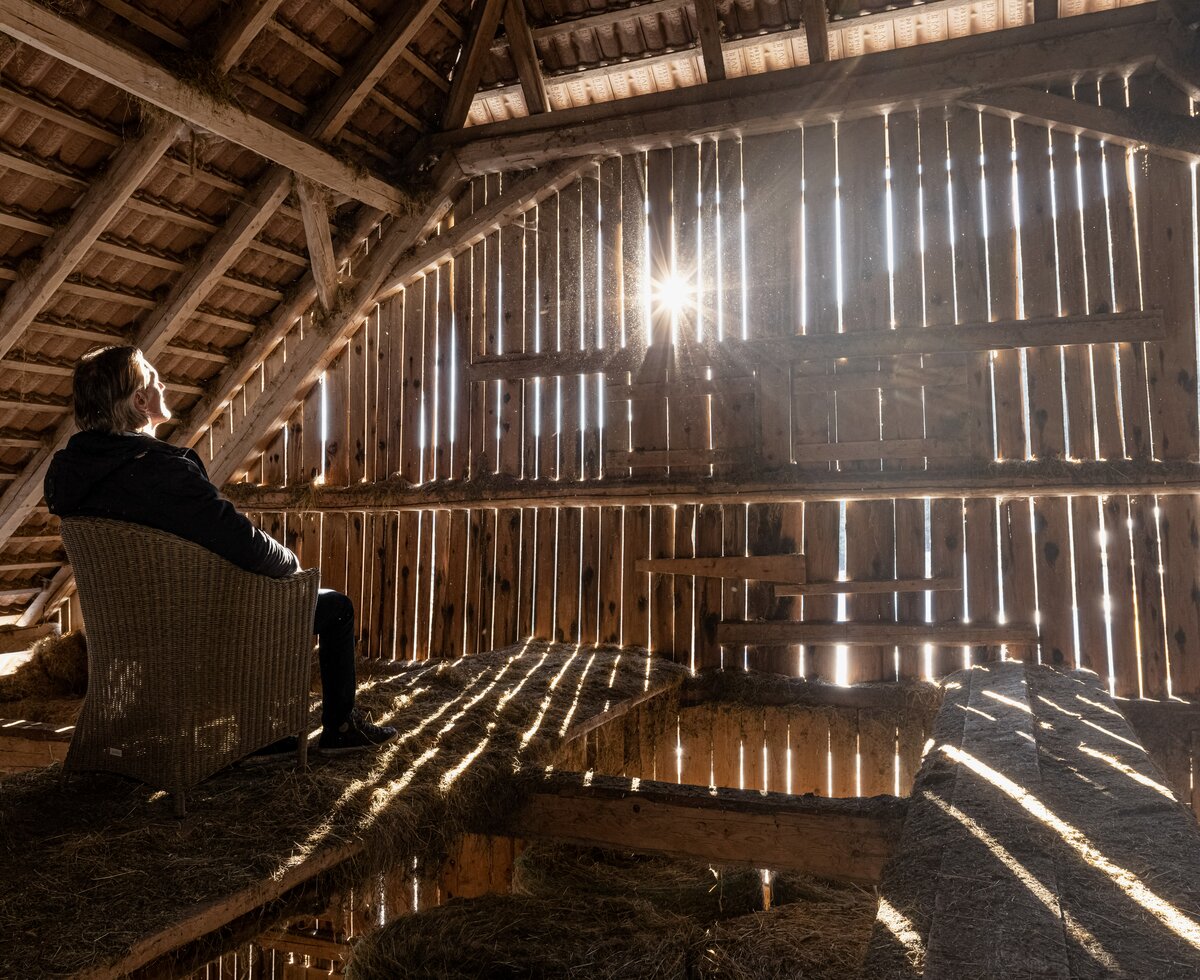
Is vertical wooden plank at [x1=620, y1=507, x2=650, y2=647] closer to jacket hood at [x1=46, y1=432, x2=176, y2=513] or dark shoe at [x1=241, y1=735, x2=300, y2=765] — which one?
dark shoe at [x1=241, y1=735, x2=300, y2=765]

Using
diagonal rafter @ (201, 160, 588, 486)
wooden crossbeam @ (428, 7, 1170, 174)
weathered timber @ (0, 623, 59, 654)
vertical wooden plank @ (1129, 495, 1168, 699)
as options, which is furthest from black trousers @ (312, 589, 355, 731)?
weathered timber @ (0, 623, 59, 654)

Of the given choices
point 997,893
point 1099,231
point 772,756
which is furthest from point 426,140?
point 997,893

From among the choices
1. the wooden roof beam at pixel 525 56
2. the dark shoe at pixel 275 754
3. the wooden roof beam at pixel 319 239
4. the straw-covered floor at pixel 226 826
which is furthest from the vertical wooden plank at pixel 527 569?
the dark shoe at pixel 275 754

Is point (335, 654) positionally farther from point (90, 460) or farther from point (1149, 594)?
point (1149, 594)

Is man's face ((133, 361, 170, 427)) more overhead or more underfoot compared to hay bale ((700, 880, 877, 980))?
more overhead

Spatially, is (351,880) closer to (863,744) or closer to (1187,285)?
(863,744)

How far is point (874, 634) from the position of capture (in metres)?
4.62

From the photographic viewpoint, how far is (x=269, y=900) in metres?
1.78

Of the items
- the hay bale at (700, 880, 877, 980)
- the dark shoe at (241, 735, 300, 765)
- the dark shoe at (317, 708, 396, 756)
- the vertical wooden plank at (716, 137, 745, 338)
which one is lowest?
the hay bale at (700, 880, 877, 980)

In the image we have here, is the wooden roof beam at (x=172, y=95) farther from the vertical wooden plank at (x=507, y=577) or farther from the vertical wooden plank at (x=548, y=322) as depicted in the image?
the vertical wooden plank at (x=507, y=577)

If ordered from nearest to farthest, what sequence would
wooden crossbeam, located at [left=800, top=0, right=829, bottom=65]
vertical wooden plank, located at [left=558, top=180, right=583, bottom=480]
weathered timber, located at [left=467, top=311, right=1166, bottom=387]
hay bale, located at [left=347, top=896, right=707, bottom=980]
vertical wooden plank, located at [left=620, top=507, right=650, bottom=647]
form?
hay bale, located at [left=347, top=896, right=707, bottom=980], weathered timber, located at [left=467, top=311, right=1166, bottom=387], wooden crossbeam, located at [left=800, top=0, right=829, bottom=65], vertical wooden plank, located at [left=620, top=507, right=650, bottom=647], vertical wooden plank, located at [left=558, top=180, right=583, bottom=480]

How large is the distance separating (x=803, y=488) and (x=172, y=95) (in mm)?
3725

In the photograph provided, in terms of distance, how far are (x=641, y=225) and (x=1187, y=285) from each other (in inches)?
119

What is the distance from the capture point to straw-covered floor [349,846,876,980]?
192 cm
